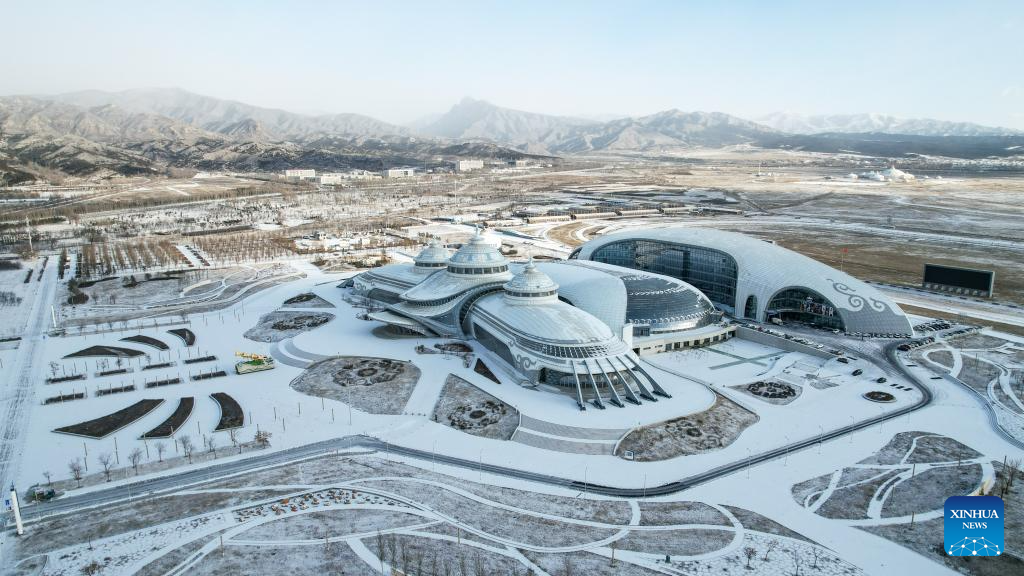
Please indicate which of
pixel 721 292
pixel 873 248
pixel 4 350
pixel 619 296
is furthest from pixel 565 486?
pixel 873 248

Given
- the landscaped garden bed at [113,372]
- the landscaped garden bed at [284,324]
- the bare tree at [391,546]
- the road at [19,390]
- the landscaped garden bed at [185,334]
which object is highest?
the landscaped garden bed at [284,324]

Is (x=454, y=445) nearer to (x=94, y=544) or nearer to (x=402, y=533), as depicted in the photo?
(x=402, y=533)

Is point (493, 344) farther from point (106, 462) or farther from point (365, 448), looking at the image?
point (106, 462)

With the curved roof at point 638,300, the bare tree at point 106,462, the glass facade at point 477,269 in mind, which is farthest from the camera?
the glass facade at point 477,269

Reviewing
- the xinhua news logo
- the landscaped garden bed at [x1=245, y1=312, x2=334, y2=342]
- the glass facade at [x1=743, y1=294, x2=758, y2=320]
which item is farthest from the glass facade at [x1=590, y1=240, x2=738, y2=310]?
the xinhua news logo

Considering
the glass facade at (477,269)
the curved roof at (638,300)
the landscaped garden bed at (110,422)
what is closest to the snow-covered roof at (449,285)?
the glass facade at (477,269)

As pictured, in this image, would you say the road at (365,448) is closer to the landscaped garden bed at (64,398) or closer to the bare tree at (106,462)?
the bare tree at (106,462)

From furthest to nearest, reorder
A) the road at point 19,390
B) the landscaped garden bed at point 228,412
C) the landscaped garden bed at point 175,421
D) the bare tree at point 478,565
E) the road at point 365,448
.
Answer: the landscaped garden bed at point 228,412 → the landscaped garden bed at point 175,421 → the road at point 19,390 → the road at point 365,448 → the bare tree at point 478,565

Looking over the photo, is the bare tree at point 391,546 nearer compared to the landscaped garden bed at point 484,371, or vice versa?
the bare tree at point 391,546
